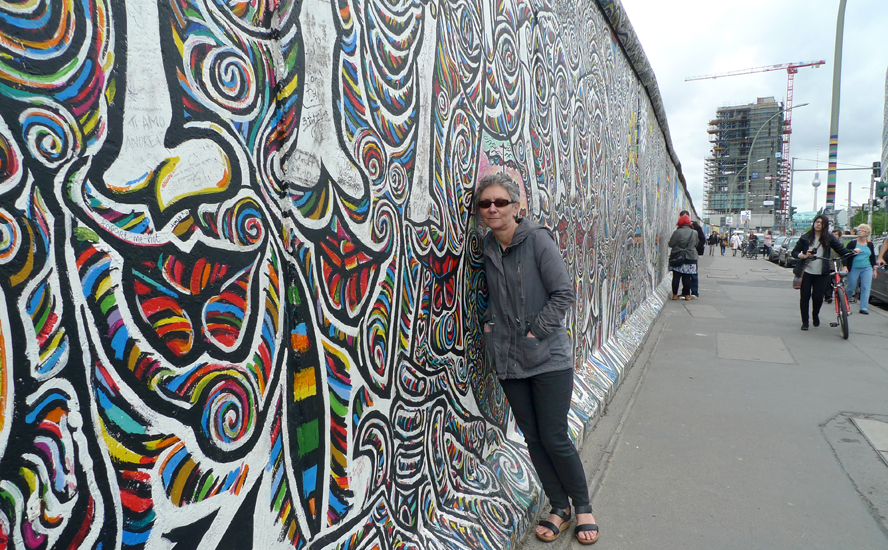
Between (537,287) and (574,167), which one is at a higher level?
(574,167)

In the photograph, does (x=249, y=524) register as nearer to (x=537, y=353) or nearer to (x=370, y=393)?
(x=370, y=393)

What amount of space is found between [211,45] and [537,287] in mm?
1731

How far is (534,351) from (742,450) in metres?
2.36

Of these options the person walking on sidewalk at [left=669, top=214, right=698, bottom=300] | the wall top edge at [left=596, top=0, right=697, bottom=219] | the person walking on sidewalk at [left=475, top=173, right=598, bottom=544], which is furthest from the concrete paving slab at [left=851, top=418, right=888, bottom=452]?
the person walking on sidewalk at [left=669, top=214, right=698, bottom=300]

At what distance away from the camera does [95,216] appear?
101 cm

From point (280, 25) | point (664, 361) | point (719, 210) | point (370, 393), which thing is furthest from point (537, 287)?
point (719, 210)

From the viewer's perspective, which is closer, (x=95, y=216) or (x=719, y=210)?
(x=95, y=216)

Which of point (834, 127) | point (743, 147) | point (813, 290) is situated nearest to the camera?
point (813, 290)

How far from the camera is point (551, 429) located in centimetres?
254

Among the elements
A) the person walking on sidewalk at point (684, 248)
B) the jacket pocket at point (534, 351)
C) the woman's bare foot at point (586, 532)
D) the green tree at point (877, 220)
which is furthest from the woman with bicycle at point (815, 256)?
the green tree at point (877, 220)

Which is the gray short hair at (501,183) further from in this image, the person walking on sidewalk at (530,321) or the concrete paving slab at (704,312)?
the concrete paving slab at (704,312)

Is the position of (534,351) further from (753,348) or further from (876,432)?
(753,348)

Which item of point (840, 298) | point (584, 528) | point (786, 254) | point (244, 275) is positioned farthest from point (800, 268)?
point (786, 254)

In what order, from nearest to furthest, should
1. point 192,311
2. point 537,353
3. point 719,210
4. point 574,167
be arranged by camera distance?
point 192,311, point 537,353, point 574,167, point 719,210
